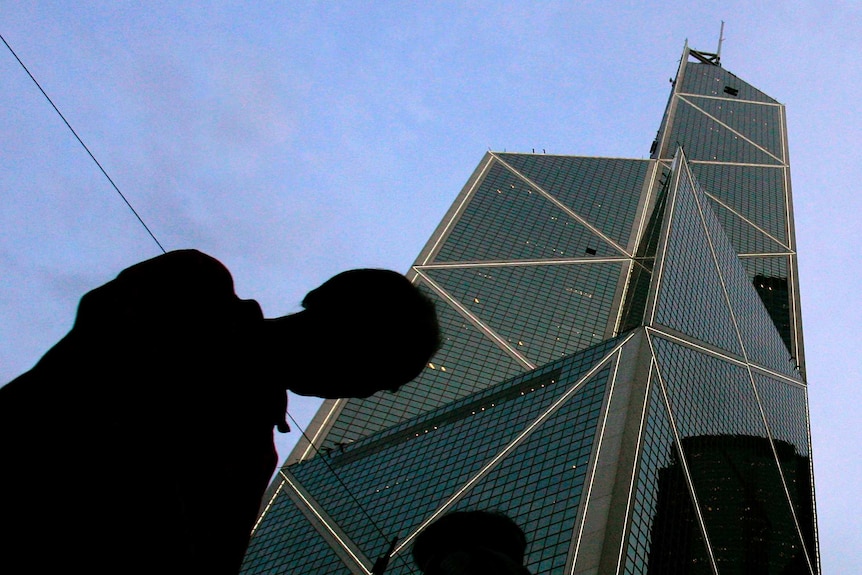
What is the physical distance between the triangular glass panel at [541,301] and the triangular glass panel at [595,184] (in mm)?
8119

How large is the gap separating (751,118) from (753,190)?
1900 cm

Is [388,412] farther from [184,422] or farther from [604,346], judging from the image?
[184,422]

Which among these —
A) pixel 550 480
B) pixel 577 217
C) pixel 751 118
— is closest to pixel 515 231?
pixel 577 217

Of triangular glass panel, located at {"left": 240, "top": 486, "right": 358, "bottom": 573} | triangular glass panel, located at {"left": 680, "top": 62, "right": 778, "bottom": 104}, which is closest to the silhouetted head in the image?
triangular glass panel, located at {"left": 240, "top": 486, "right": 358, "bottom": 573}

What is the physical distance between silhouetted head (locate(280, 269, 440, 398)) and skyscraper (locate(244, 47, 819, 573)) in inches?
1399

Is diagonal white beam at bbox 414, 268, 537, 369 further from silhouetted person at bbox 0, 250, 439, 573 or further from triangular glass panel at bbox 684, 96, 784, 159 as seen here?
silhouetted person at bbox 0, 250, 439, 573

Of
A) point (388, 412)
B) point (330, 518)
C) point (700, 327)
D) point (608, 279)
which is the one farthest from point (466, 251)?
point (330, 518)

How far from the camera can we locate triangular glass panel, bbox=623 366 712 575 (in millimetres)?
38688

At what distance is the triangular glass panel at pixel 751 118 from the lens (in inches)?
4840

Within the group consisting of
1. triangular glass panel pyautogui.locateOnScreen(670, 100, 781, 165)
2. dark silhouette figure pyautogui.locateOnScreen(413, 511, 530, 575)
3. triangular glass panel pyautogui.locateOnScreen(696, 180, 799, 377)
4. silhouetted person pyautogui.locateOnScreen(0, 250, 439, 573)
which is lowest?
silhouetted person pyautogui.locateOnScreen(0, 250, 439, 573)

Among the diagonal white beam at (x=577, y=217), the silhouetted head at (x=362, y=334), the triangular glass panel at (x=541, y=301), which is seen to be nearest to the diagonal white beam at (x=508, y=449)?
the triangular glass panel at (x=541, y=301)

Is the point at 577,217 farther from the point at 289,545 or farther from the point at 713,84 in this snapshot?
the point at 289,545

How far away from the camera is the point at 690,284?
61.9 metres

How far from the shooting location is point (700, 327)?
58.5 metres
